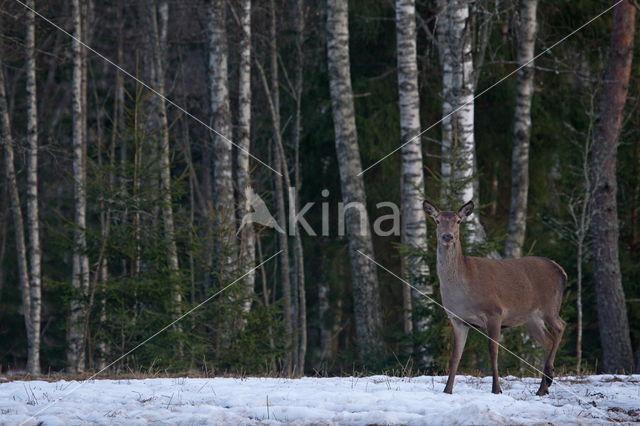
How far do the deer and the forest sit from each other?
6.96ft

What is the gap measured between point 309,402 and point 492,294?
7.69ft

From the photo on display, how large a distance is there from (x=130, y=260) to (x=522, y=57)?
8567 mm

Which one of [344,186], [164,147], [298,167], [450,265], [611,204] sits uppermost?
[298,167]

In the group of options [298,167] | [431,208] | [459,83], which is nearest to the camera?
[431,208]

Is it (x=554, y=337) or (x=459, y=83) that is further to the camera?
(x=459, y=83)

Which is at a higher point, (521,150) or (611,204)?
(521,150)

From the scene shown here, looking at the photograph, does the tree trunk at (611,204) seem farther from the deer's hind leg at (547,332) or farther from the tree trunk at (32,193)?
the tree trunk at (32,193)

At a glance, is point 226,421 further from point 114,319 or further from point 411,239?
point 411,239

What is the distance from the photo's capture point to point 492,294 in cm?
944

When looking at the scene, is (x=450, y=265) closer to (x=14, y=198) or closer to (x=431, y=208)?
(x=431, y=208)

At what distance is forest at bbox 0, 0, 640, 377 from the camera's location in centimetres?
1363

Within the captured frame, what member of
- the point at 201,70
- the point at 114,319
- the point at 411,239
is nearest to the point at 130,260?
the point at 114,319

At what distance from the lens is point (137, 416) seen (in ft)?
24.7

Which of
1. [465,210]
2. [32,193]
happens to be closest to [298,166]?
[32,193]
